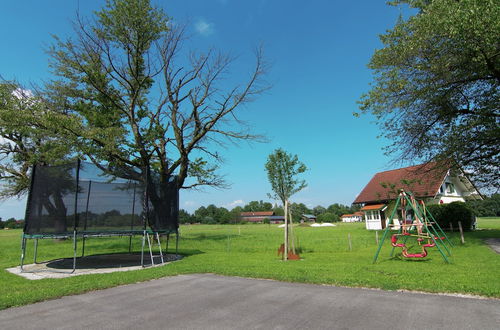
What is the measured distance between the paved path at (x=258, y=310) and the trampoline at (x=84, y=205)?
4.09 m

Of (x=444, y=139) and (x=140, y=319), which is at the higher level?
(x=444, y=139)

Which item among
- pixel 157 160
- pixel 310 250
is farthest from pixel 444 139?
pixel 157 160

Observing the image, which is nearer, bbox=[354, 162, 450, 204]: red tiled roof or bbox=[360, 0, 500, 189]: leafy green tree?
bbox=[360, 0, 500, 189]: leafy green tree

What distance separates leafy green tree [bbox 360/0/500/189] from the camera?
36.7 ft

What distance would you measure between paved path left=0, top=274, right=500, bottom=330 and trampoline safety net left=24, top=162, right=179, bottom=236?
165 inches

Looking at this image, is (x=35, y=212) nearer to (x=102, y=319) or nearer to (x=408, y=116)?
(x=102, y=319)

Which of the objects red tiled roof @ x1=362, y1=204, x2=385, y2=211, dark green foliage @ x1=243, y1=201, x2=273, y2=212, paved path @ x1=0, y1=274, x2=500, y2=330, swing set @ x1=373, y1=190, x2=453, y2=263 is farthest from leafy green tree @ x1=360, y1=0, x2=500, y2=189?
dark green foliage @ x1=243, y1=201, x2=273, y2=212

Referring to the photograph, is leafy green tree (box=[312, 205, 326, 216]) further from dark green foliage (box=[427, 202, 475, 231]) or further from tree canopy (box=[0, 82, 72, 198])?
tree canopy (box=[0, 82, 72, 198])

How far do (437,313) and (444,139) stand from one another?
44.2 ft

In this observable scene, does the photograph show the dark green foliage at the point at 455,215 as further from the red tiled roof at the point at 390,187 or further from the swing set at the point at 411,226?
the swing set at the point at 411,226

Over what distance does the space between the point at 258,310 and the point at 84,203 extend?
7.57 metres

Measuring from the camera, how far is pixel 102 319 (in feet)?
15.0

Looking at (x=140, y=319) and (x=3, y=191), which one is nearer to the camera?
(x=140, y=319)

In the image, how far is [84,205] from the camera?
998 cm
